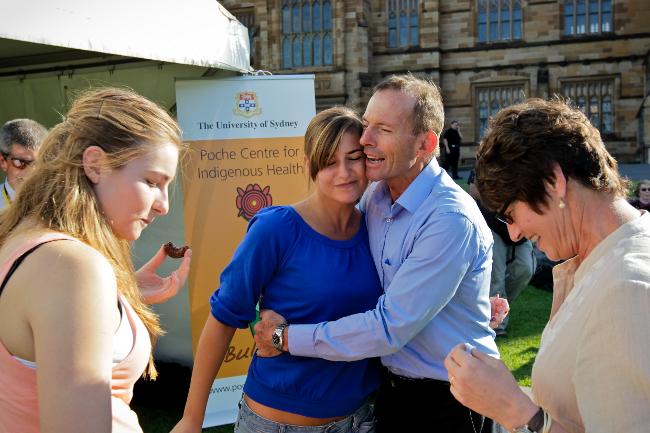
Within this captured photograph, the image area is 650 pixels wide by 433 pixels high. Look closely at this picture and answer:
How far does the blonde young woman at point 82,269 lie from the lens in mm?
1086

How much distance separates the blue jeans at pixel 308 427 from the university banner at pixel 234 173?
2240 mm

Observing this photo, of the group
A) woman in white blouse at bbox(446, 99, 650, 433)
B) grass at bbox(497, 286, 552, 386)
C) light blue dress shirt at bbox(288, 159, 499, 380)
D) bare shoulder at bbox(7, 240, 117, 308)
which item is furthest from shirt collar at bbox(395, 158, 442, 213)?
grass at bbox(497, 286, 552, 386)

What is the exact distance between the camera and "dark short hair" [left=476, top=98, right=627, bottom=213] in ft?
4.70

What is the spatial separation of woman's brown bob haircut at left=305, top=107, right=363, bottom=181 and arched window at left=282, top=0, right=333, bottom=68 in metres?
22.3

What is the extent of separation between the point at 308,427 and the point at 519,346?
4.54 m

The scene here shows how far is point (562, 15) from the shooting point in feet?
74.2

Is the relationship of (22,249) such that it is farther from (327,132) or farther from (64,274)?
(327,132)

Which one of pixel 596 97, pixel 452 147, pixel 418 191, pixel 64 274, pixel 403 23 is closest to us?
pixel 64 274

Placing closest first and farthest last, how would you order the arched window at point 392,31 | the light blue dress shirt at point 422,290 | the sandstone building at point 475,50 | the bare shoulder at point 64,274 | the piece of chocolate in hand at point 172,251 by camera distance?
1. the bare shoulder at point 64,274
2. the light blue dress shirt at point 422,290
3. the piece of chocolate in hand at point 172,251
4. the sandstone building at point 475,50
5. the arched window at point 392,31

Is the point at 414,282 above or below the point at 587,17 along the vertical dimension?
below

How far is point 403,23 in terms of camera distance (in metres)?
23.8

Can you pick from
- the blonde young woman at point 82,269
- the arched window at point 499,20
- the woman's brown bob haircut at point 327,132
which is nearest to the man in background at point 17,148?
the woman's brown bob haircut at point 327,132

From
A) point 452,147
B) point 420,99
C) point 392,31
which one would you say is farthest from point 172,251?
point 392,31

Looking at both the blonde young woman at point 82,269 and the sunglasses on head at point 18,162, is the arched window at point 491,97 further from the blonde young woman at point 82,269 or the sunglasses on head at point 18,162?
the blonde young woman at point 82,269
